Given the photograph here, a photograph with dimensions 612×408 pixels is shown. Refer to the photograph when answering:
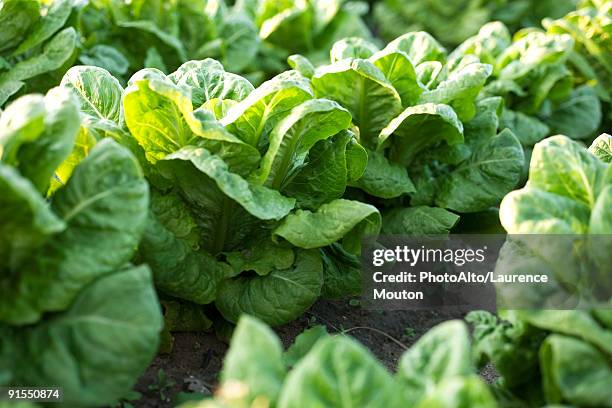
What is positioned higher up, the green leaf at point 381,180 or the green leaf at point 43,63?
the green leaf at point 43,63

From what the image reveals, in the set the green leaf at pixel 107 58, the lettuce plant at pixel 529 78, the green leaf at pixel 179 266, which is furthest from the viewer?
the green leaf at pixel 107 58

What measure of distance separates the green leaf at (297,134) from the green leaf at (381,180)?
0.61 meters

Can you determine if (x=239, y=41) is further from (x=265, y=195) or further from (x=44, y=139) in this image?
(x=44, y=139)

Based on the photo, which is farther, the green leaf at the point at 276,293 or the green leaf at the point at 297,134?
the green leaf at the point at 276,293

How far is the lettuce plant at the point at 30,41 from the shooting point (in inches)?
173

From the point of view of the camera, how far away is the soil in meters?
3.15

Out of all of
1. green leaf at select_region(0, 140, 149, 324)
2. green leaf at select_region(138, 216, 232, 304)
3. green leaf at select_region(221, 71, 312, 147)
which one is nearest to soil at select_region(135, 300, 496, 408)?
green leaf at select_region(138, 216, 232, 304)

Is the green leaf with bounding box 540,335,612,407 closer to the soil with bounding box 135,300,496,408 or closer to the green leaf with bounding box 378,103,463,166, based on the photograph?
the soil with bounding box 135,300,496,408

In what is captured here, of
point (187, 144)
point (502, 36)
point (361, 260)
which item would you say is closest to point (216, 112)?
point (187, 144)

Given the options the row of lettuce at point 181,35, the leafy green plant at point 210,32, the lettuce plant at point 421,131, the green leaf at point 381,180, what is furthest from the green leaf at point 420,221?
the leafy green plant at point 210,32

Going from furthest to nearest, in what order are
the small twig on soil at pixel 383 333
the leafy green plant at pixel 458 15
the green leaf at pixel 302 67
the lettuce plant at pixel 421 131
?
1. the leafy green plant at pixel 458 15
2. the green leaf at pixel 302 67
3. the lettuce plant at pixel 421 131
4. the small twig on soil at pixel 383 333

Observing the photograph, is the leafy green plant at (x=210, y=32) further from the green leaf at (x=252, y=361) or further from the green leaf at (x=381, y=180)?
the green leaf at (x=252, y=361)

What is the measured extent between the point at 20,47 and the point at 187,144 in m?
1.77

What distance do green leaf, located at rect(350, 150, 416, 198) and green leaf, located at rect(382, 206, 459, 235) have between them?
13 cm
